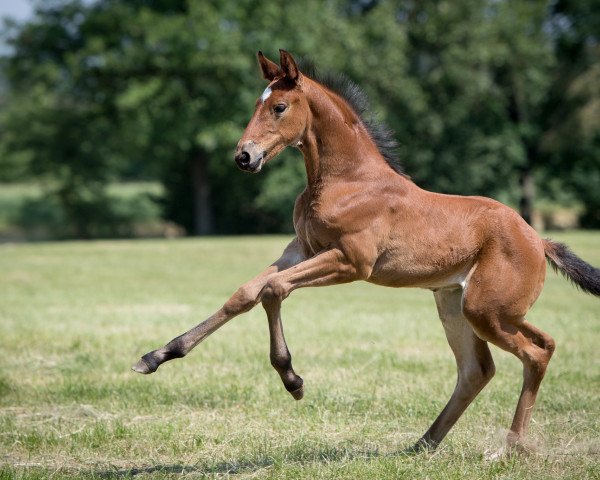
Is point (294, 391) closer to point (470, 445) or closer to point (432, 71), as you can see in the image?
point (470, 445)

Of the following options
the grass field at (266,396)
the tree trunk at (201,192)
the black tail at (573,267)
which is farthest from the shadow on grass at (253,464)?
the tree trunk at (201,192)

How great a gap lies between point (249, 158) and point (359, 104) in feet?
3.59

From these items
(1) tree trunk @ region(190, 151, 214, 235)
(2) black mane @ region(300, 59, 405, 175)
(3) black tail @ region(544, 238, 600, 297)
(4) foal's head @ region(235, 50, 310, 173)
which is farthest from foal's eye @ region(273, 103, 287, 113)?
(1) tree trunk @ region(190, 151, 214, 235)

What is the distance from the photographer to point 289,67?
5.48 metres

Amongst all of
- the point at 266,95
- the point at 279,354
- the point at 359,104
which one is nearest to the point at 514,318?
the point at 279,354

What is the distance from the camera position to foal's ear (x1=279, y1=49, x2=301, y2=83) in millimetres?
5402

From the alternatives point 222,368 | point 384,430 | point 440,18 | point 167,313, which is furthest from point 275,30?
point 384,430

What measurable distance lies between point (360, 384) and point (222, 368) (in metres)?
1.59

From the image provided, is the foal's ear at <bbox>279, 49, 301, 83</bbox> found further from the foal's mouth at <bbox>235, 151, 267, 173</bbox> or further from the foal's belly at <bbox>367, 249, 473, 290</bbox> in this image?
the foal's belly at <bbox>367, 249, 473, 290</bbox>

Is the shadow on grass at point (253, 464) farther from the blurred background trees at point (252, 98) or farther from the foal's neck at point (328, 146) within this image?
the blurred background trees at point (252, 98)

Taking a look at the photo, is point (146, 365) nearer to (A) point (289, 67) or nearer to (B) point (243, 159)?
(B) point (243, 159)

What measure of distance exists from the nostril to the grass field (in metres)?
1.82

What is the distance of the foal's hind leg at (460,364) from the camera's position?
587 centimetres

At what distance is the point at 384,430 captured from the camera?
6438 millimetres
